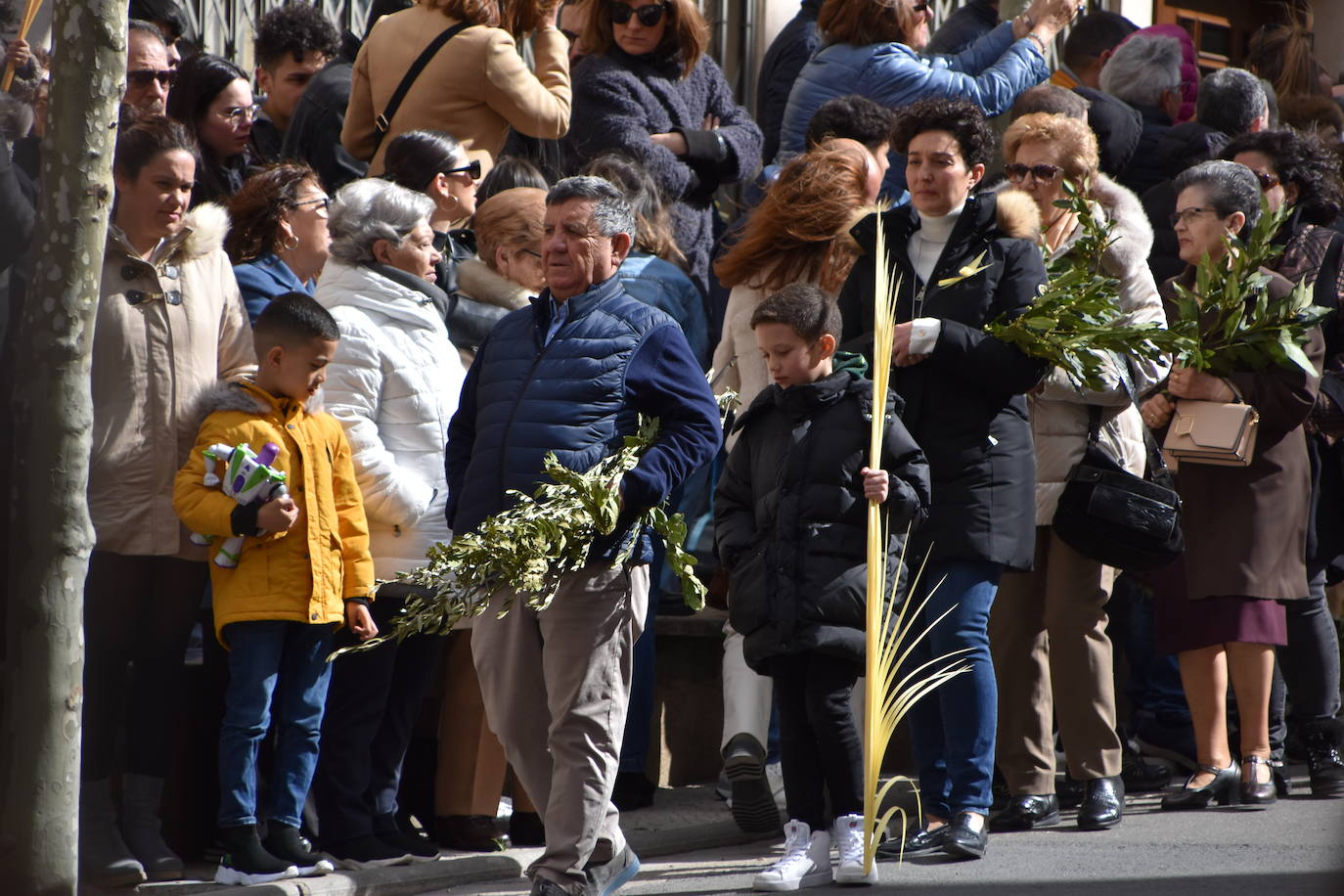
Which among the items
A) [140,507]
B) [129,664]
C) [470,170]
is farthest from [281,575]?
[470,170]

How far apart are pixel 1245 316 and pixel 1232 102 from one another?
2.45 m

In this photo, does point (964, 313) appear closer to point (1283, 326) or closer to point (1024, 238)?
point (1024, 238)

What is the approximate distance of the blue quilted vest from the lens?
5180 mm

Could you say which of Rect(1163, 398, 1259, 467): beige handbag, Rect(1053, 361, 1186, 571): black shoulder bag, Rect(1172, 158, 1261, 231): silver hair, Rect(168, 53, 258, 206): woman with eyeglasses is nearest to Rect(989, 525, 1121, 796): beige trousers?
Rect(1053, 361, 1186, 571): black shoulder bag

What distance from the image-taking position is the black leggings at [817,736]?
18.0ft

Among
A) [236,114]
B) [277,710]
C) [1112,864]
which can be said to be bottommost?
[1112,864]

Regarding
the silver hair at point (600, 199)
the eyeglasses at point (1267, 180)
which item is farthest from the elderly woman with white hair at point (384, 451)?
the eyeglasses at point (1267, 180)

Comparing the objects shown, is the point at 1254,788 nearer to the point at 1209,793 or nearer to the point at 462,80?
the point at 1209,793

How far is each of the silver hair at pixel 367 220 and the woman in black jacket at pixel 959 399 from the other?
59.1 inches

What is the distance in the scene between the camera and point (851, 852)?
17.7 ft

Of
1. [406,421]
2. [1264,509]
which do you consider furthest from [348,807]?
[1264,509]

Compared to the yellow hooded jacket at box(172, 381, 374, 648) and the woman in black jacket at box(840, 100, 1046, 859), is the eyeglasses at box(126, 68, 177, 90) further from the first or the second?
the woman in black jacket at box(840, 100, 1046, 859)

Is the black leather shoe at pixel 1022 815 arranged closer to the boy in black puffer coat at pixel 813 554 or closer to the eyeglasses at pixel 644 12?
the boy in black puffer coat at pixel 813 554

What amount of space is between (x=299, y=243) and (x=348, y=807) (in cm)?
189
